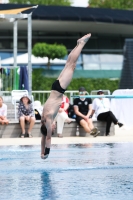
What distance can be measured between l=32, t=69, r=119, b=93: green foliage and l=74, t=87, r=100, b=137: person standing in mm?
18844

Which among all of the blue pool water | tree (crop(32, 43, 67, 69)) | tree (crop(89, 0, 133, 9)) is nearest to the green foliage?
tree (crop(32, 43, 67, 69))

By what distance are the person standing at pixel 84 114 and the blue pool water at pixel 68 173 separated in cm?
352

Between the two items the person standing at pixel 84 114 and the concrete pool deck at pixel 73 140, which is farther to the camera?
the person standing at pixel 84 114

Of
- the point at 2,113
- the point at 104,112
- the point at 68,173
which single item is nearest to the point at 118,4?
the point at 104,112

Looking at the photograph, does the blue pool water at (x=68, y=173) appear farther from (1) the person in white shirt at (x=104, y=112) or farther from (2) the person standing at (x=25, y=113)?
(1) the person in white shirt at (x=104, y=112)

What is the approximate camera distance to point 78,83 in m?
39.5

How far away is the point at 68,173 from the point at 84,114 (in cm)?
900

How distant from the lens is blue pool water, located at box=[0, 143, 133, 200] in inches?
328

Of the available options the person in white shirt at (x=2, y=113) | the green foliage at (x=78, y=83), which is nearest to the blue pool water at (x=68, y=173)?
the person in white shirt at (x=2, y=113)

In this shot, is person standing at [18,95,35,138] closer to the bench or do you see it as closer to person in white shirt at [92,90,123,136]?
the bench

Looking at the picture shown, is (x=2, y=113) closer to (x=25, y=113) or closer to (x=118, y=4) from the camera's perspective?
(x=25, y=113)

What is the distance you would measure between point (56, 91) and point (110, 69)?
119 feet

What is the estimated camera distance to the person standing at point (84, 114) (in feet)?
62.2

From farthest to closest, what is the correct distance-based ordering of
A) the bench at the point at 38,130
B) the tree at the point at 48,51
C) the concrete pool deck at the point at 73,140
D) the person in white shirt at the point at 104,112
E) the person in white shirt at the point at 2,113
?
the tree at the point at 48,51 < the person in white shirt at the point at 104,112 < the bench at the point at 38,130 < the person in white shirt at the point at 2,113 < the concrete pool deck at the point at 73,140
